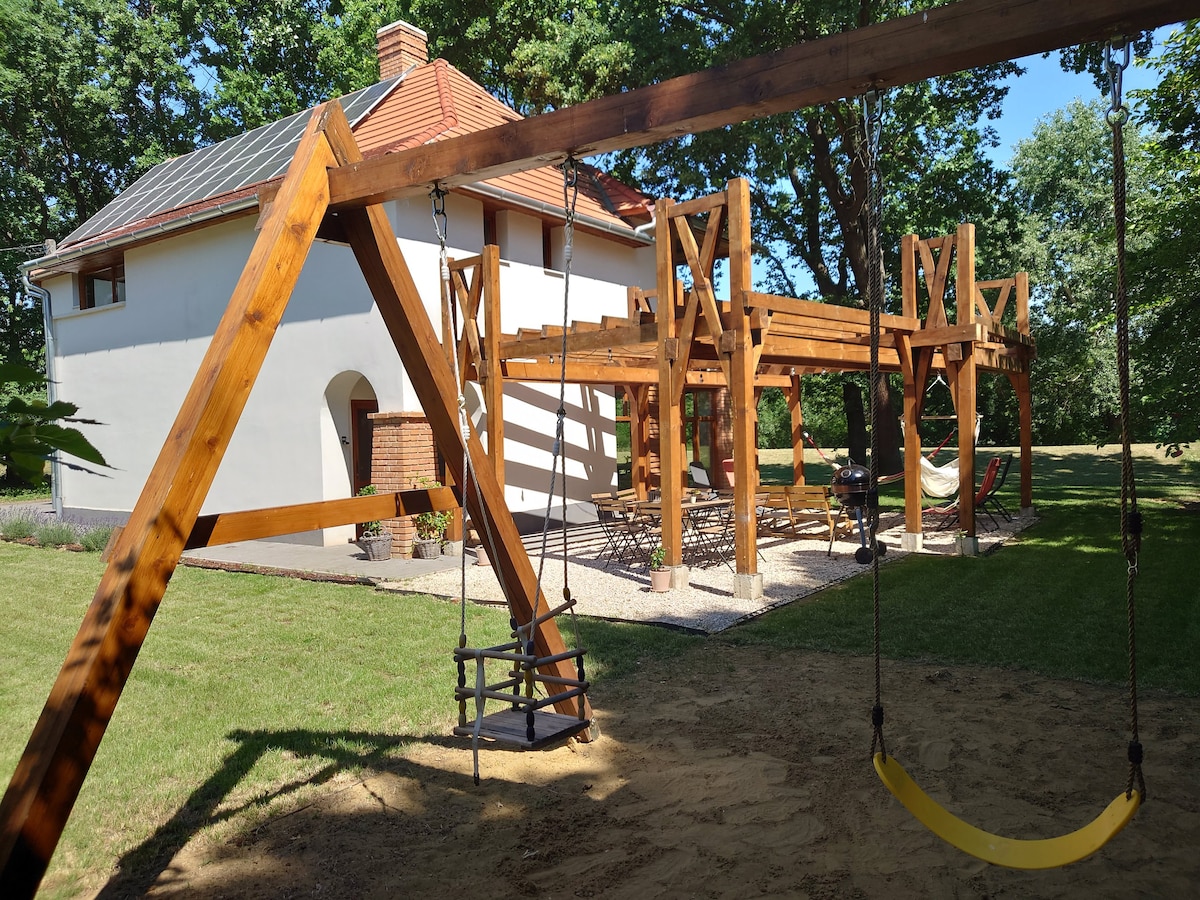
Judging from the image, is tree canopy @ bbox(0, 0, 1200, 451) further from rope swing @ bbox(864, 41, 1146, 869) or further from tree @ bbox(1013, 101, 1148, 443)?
rope swing @ bbox(864, 41, 1146, 869)

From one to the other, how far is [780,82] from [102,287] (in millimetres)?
18582

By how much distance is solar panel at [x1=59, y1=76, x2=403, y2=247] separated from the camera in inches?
595

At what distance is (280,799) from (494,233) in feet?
36.1

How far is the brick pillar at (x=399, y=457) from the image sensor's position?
12164 mm

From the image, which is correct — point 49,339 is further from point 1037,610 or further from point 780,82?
point 780,82

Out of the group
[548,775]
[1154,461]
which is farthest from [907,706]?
[1154,461]

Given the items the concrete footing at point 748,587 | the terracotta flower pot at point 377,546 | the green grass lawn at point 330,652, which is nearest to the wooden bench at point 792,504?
the green grass lawn at point 330,652

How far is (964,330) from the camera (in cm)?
1092

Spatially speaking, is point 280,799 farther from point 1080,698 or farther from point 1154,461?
point 1154,461

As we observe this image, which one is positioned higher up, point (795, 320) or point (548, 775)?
point (795, 320)

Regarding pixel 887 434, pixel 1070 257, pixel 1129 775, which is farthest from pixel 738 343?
pixel 1070 257

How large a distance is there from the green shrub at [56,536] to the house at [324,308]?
1207 millimetres

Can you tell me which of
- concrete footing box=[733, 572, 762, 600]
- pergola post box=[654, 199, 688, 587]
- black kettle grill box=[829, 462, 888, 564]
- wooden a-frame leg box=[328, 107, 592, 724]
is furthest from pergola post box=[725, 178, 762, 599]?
wooden a-frame leg box=[328, 107, 592, 724]

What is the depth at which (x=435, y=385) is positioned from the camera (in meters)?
4.49
